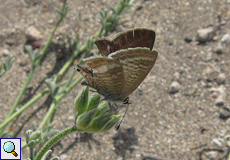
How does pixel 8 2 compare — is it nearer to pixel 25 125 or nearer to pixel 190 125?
pixel 25 125

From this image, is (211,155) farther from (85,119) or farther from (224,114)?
(85,119)

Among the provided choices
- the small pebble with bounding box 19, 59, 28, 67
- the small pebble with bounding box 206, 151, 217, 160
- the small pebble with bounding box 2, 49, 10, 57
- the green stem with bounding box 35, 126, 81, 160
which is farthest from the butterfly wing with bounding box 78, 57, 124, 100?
the small pebble with bounding box 2, 49, 10, 57

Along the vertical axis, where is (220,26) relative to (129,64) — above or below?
below

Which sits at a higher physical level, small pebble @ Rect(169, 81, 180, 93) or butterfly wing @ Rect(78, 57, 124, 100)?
butterfly wing @ Rect(78, 57, 124, 100)

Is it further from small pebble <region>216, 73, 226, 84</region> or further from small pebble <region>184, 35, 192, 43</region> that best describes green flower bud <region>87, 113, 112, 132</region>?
small pebble <region>184, 35, 192, 43</region>

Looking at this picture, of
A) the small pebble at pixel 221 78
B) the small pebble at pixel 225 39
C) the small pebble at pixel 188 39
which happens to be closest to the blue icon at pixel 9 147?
the small pebble at pixel 221 78

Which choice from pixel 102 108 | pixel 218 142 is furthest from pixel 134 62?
pixel 218 142

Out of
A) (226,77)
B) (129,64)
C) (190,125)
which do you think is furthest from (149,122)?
(129,64)
